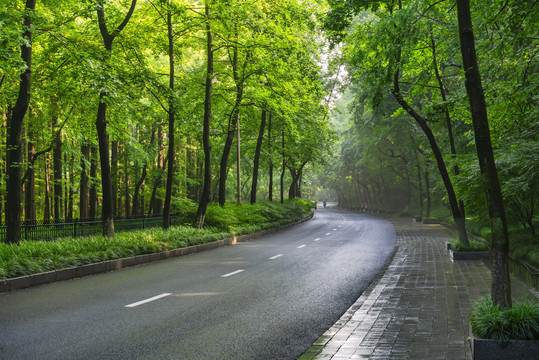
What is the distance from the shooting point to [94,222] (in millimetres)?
19000

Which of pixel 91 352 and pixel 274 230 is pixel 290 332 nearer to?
pixel 91 352

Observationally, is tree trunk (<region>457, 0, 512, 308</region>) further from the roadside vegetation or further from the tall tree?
the tall tree

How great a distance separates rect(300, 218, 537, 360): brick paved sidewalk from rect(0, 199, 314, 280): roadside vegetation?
25.4 feet

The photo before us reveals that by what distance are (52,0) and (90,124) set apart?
610 cm

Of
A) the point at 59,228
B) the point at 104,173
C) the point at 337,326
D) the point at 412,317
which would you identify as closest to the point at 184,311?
the point at 337,326

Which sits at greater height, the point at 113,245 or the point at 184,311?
the point at 113,245

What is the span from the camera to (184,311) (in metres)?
7.71

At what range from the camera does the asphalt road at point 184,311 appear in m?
5.70

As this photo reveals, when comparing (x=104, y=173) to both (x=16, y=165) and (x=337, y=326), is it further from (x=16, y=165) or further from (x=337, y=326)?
(x=337, y=326)

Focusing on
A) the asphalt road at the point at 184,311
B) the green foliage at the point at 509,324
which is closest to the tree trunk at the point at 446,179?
the asphalt road at the point at 184,311

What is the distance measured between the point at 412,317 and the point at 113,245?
1033 cm

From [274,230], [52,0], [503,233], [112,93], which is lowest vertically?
[274,230]

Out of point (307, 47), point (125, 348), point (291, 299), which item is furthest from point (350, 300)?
point (307, 47)

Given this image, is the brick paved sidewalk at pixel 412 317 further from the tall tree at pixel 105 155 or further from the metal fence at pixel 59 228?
the metal fence at pixel 59 228
